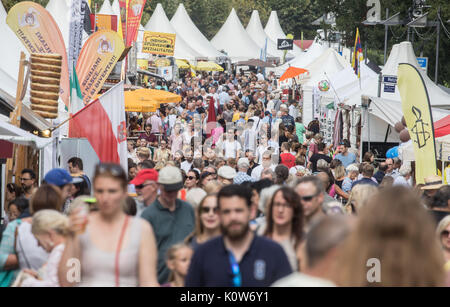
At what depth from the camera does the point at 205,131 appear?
21.0m

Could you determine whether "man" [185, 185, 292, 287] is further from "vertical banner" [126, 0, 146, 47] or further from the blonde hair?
"vertical banner" [126, 0, 146, 47]

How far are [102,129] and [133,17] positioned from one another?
1502 centimetres

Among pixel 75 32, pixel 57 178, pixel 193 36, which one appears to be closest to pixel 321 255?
pixel 57 178

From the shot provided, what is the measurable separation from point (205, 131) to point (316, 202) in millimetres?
15038

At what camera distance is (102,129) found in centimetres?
1097

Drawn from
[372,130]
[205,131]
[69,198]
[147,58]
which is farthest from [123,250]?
[147,58]

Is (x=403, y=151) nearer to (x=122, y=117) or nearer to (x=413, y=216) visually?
(x=122, y=117)

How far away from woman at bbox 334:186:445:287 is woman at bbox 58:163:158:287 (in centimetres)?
153

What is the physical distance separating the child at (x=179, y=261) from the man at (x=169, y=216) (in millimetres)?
713

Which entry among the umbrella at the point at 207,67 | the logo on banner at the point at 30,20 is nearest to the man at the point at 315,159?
the logo on banner at the point at 30,20

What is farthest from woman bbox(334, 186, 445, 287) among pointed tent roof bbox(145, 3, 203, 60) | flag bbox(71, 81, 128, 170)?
pointed tent roof bbox(145, 3, 203, 60)

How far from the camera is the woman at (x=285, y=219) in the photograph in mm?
5234

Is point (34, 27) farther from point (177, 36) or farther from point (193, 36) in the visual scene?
point (193, 36)

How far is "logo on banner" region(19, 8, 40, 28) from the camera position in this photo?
492 inches
